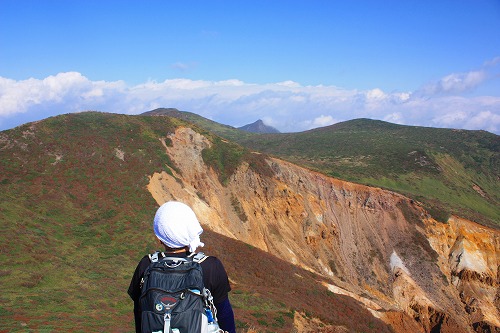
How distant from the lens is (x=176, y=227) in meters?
4.27

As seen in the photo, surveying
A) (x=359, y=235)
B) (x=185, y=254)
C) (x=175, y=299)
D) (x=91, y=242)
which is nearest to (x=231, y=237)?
(x=91, y=242)

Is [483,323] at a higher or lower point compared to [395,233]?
lower

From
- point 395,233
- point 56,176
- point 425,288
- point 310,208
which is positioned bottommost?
point 425,288

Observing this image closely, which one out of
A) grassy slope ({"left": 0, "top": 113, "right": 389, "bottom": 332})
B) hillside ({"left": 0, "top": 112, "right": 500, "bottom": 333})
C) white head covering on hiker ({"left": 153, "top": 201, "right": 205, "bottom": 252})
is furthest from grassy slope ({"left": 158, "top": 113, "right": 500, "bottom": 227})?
white head covering on hiker ({"left": 153, "top": 201, "right": 205, "bottom": 252})

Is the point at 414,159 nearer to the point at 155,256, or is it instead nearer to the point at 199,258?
the point at 199,258

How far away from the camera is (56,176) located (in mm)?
34688

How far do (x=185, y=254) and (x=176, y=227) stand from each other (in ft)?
1.16

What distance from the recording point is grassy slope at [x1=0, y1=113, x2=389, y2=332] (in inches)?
679

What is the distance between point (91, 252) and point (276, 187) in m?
28.3

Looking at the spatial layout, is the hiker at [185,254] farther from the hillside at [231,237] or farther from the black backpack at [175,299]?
the hillside at [231,237]

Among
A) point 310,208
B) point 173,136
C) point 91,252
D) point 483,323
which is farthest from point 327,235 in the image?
point 91,252

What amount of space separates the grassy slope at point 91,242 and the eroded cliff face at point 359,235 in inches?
248

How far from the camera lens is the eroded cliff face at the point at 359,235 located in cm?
4388

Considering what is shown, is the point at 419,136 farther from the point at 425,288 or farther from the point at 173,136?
the point at 173,136
